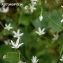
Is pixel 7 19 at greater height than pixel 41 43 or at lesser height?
greater

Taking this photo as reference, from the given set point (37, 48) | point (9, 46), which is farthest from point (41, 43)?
point (9, 46)

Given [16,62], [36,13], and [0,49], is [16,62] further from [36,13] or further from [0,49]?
[36,13]

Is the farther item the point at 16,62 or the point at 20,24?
the point at 20,24

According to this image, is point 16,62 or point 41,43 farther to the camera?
point 41,43

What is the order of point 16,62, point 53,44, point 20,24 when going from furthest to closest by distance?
point 20,24, point 53,44, point 16,62

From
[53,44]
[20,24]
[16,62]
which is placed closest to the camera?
[16,62]

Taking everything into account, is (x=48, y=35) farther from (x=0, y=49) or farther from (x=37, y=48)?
(x=0, y=49)

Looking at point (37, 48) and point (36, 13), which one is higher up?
point (36, 13)

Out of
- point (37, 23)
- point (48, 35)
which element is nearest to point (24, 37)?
point (37, 23)

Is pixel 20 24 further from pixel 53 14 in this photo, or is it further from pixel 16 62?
pixel 16 62
